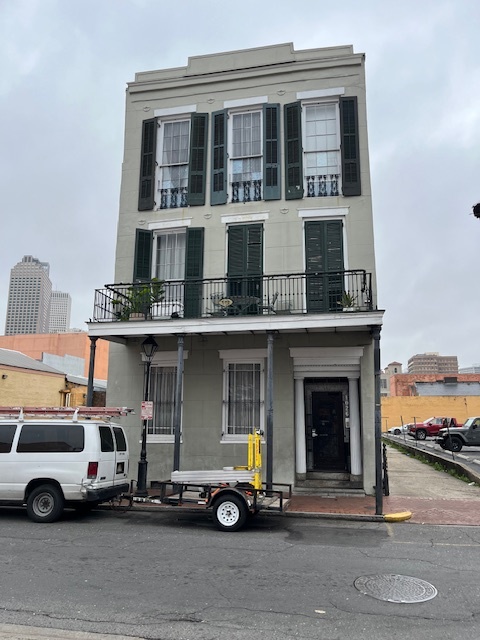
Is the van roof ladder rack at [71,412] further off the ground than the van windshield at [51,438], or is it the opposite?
the van roof ladder rack at [71,412]

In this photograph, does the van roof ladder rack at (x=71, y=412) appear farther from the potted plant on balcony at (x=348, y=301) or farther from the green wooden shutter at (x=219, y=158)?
the green wooden shutter at (x=219, y=158)

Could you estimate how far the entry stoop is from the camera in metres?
12.4

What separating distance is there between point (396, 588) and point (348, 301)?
24.5 feet

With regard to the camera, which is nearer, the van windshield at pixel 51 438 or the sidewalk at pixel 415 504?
the van windshield at pixel 51 438

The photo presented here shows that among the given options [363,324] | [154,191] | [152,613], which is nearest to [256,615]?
[152,613]

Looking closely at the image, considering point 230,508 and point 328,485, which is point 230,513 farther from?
point 328,485

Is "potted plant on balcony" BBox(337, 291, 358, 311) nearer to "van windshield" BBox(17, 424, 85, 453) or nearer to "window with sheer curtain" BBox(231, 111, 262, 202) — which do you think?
"window with sheer curtain" BBox(231, 111, 262, 202)

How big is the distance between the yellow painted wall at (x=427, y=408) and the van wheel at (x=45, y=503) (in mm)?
34965

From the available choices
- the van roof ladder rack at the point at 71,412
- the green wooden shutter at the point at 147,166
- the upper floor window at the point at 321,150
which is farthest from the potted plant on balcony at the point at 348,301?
the green wooden shutter at the point at 147,166

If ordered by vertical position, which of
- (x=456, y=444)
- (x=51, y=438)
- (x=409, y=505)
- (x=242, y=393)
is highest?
(x=242, y=393)

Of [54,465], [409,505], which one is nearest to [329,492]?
[409,505]

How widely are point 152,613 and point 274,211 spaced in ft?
35.4

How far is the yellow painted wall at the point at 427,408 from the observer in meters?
41.0

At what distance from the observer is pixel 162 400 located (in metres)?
14.0
